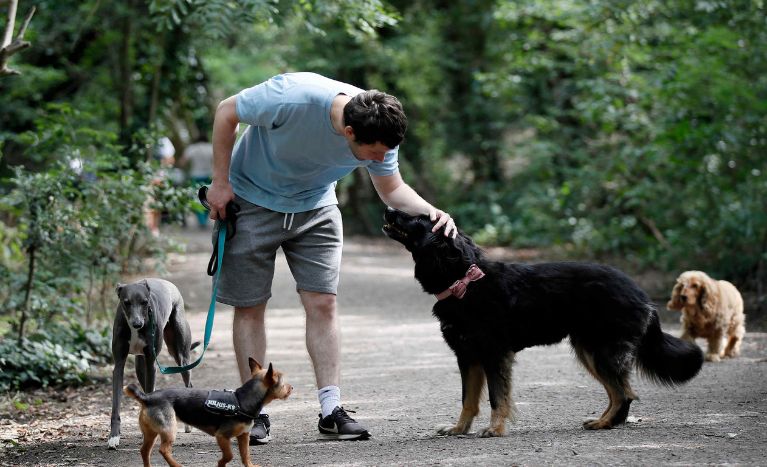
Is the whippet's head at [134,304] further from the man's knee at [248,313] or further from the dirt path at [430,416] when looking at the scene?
the dirt path at [430,416]

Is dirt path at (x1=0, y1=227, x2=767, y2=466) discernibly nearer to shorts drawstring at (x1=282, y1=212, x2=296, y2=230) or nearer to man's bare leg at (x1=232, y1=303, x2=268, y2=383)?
man's bare leg at (x1=232, y1=303, x2=268, y2=383)

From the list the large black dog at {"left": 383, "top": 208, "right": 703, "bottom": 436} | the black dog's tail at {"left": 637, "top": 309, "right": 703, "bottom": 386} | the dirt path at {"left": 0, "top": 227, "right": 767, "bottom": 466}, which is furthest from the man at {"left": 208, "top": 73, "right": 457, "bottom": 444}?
the black dog's tail at {"left": 637, "top": 309, "right": 703, "bottom": 386}

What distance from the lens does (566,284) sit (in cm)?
536

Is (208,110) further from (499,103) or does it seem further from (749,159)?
(749,159)

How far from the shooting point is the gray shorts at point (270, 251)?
5.31 metres

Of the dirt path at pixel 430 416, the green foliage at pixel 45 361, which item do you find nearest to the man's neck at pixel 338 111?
the dirt path at pixel 430 416

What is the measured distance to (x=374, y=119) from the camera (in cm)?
473

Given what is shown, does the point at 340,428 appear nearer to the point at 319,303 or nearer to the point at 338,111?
the point at 319,303

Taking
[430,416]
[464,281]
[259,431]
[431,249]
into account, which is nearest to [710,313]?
[430,416]

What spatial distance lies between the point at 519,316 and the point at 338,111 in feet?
5.00

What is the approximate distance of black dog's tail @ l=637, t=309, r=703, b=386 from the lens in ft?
18.1

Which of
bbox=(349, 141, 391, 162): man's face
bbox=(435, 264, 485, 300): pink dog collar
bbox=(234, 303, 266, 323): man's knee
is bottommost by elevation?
bbox=(234, 303, 266, 323): man's knee

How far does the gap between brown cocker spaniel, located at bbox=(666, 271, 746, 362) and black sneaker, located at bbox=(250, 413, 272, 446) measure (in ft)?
14.2

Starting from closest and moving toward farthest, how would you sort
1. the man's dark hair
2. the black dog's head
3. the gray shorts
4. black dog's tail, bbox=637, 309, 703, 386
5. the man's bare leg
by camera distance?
the man's dark hair
the black dog's head
the gray shorts
the man's bare leg
black dog's tail, bbox=637, 309, 703, 386
